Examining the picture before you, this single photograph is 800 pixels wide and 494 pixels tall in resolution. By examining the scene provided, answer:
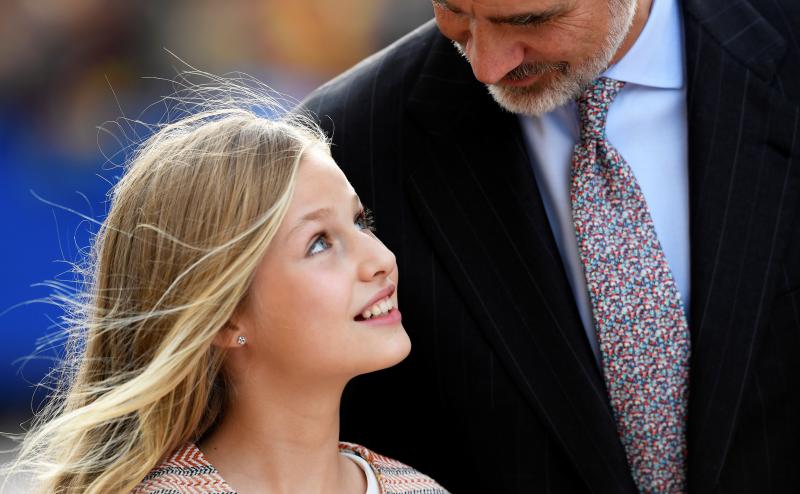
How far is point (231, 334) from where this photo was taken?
2.31 metres

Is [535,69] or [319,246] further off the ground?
[535,69]

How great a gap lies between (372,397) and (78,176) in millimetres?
3263

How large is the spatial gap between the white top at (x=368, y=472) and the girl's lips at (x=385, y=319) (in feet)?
1.15

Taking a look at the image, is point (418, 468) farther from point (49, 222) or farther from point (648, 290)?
point (49, 222)

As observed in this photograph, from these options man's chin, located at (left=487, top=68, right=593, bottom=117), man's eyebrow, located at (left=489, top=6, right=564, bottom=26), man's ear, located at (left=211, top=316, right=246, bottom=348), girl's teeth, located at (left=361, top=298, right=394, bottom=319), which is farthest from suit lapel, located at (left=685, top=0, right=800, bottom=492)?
man's ear, located at (left=211, top=316, right=246, bottom=348)

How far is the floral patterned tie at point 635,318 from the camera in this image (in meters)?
2.45

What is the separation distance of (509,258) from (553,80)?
0.39 meters

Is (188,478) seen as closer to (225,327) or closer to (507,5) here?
(225,327)

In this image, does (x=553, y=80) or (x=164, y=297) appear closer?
(x=164, y=297)

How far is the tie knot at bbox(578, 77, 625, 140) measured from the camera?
8.25 ft

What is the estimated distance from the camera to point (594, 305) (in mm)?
2477

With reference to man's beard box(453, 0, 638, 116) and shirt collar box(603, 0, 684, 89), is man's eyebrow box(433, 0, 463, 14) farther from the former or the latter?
shirt collar box(603, 0, 684, 89)

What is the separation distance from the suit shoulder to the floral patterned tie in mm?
475

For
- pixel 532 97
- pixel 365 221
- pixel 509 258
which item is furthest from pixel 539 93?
pixel 365 221
